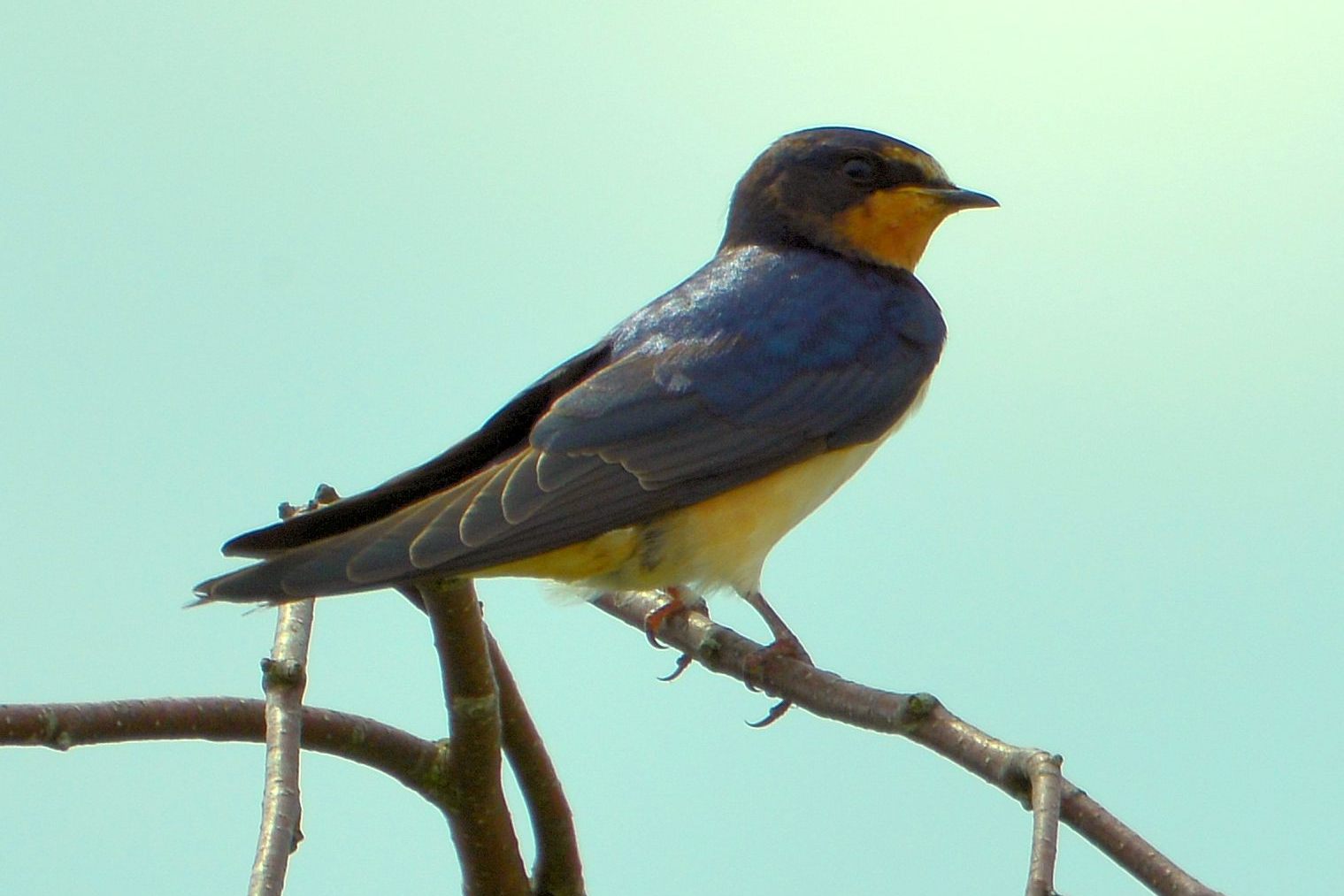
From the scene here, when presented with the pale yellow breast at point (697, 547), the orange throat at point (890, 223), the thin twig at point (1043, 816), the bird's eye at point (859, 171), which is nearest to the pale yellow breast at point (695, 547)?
the pale yellow breast at point (697, 547)

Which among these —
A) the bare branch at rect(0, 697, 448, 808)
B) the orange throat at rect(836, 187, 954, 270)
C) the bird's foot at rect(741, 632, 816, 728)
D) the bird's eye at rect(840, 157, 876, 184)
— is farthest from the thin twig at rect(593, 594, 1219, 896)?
the bird's eye at rect(840, 157, 876, 184)

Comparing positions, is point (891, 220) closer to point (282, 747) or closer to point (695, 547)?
point (695, 547)

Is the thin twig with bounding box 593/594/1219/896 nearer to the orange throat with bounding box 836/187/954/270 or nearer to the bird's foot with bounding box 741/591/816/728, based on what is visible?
the bird's foot with bounding box 741/591/816/728

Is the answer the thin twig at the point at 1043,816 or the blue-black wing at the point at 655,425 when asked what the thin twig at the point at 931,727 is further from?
the blue-black wing at the point at 655,425

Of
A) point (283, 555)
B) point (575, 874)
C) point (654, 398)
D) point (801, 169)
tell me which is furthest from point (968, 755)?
point (801, 169)

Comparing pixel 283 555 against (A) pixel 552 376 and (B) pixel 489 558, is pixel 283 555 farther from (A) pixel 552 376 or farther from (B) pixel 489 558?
(A) pixel 552 376

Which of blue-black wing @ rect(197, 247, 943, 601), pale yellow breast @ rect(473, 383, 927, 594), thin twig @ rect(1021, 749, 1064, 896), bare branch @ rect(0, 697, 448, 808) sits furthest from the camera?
pale yellow breast @ rect(473, 383, 927, 594)
